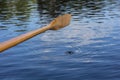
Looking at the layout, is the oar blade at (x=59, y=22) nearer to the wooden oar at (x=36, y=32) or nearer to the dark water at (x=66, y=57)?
the wooden oar at (x=36, y=32)

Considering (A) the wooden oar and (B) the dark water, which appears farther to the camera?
(B) the dark water

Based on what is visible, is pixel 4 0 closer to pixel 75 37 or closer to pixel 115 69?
pixel 75 37

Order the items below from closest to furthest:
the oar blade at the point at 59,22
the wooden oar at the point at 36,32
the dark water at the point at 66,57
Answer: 1. the wooden oar at the point at 36,32
2. the oar blade at the point at 59,22
3. the dark water at the point at 66,57

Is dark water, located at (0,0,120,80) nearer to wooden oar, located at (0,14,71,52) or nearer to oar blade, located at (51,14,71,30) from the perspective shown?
oar blade, located at (51,14,71,30)

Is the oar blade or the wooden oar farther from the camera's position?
the oar blade

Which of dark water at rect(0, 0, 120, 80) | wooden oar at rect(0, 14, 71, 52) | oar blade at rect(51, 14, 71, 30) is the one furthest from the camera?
dark water at rect(0, 0, 120, 80)

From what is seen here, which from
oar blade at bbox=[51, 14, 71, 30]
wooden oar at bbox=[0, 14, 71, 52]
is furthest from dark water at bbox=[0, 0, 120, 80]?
wooden oar at bbox=[0, 14, 71, 52]

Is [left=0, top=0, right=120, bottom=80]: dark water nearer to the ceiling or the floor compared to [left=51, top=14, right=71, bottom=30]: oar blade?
nearer to the floor

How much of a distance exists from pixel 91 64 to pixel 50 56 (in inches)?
126

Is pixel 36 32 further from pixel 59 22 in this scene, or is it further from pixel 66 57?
pixel 66 57

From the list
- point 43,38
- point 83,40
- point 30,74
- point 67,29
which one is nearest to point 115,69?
point 30,74

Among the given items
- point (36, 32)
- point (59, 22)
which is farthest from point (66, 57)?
point (36, 32)

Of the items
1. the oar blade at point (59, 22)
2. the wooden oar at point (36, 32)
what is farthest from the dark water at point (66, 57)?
the wooden oar at point (36, 32)

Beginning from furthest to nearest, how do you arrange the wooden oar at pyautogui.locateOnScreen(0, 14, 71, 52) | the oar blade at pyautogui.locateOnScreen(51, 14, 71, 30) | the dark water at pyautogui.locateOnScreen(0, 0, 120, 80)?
the dark water at pyautogui.locateOnScreen(0, 0, 120, 80) → the oar blade at pyautogui.locateOnScreen(51, 14, 71, 30) → the wooden oar at pyautogui.locateOnScreen(0, 14, 71, 52)
